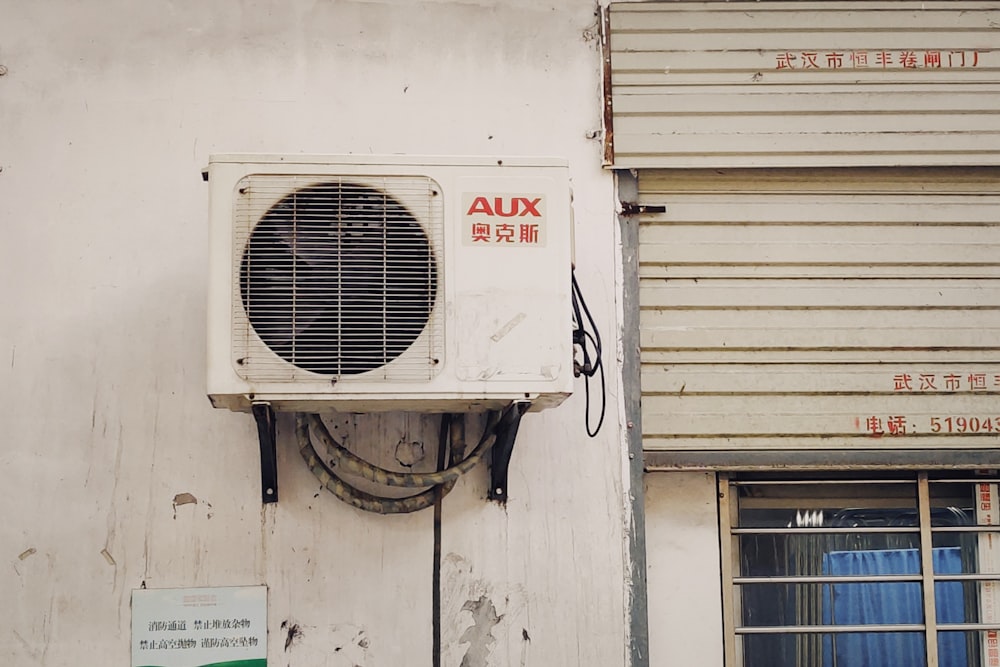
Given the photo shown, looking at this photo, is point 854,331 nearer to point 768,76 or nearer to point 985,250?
point 985,250

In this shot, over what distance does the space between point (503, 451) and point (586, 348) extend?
359 millimetres

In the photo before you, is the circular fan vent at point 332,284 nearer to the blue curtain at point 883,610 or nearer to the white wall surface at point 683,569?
the white wall surface at point 683,569

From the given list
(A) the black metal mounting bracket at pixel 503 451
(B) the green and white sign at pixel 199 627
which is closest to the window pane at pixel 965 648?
(A) the black metal mounting bracket at pixel 503 451

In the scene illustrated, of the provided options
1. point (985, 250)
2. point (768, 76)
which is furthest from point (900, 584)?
point (768, 76)

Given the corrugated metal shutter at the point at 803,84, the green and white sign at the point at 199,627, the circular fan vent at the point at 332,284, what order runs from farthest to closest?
the corrugated metal shutter at the point at 803,84 < the green and white sign at the point at 199,627 < the circular fan vent at the point at 332,284

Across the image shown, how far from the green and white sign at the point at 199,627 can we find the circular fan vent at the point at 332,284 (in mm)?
780

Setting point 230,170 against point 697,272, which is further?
point 697,272

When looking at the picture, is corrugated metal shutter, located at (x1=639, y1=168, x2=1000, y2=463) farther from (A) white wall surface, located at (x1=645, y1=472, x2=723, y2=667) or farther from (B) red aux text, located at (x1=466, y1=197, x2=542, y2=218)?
(B) red aux text, located at (x1=466, y1=197, x2=542, y2=218)

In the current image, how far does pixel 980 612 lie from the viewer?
2.63m

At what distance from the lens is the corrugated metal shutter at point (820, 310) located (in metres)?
2.57

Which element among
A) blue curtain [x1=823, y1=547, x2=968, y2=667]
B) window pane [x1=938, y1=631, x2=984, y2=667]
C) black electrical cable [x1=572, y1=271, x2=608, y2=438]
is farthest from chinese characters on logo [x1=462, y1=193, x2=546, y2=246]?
window pane [x1=938, y1=631, x2=984, y2=667]

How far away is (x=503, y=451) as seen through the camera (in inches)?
95.7

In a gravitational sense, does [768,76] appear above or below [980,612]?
above

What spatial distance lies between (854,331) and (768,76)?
0.75m
